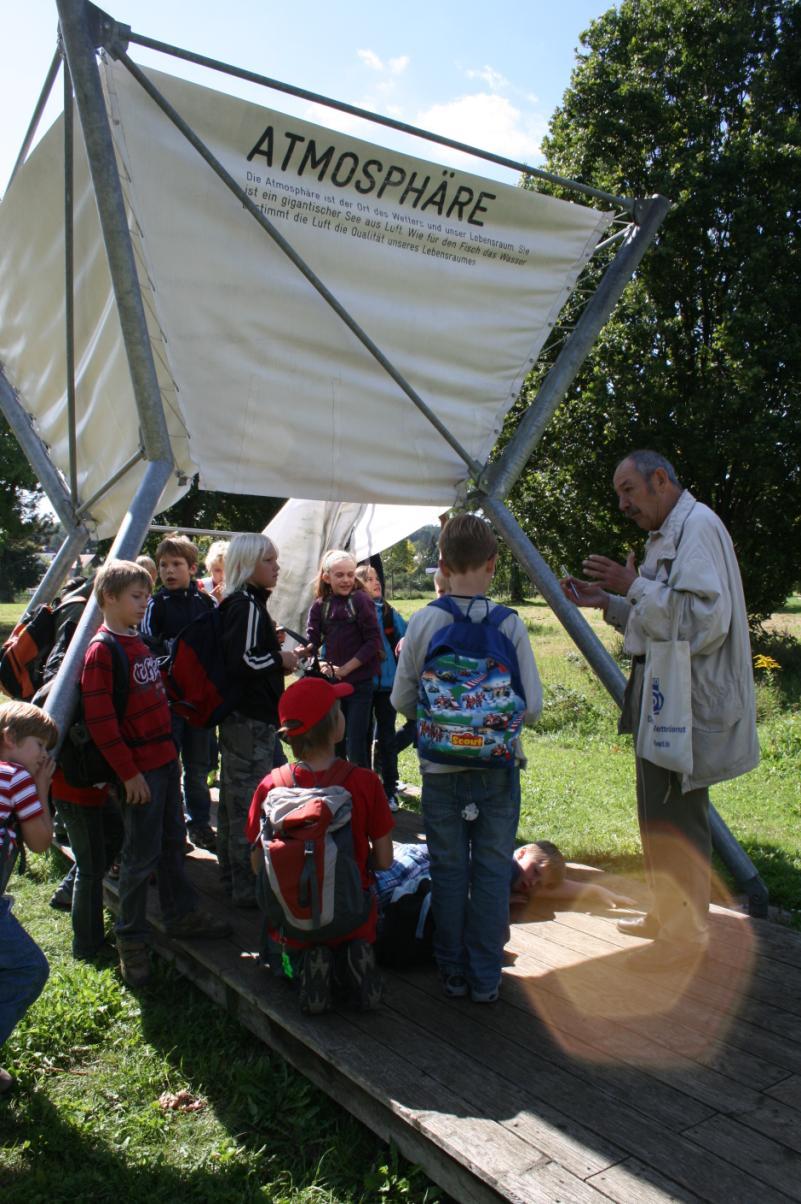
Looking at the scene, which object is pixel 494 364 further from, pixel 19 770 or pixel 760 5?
pixel 760 5

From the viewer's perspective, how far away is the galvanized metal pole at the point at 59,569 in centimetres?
520

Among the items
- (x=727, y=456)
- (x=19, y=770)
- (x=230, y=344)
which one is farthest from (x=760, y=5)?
(x=19, y=770)

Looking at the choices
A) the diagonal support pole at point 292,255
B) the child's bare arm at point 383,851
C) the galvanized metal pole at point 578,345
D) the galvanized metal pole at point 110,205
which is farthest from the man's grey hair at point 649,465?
the galvanized metal pole at point 110,205

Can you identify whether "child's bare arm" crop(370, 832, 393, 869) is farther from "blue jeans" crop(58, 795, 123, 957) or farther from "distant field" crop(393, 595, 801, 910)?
"distant field" crop(393, 595, 801, 910)

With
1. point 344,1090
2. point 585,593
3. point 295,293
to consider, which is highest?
point 295,293

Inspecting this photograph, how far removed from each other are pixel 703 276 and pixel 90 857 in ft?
48.9

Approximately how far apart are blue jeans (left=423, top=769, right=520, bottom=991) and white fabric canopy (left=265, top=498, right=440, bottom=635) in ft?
17.8

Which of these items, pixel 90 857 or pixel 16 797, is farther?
pixel 90 857

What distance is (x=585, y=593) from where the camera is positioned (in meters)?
4.23

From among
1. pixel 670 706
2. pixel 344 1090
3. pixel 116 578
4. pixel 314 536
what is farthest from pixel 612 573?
pixel 314 536

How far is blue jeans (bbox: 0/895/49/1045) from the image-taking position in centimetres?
313

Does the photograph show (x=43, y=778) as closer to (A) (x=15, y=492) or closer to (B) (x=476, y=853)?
(B) (x=476, y=853)

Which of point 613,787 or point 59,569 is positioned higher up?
point 59,569

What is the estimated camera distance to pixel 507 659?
3.50m
